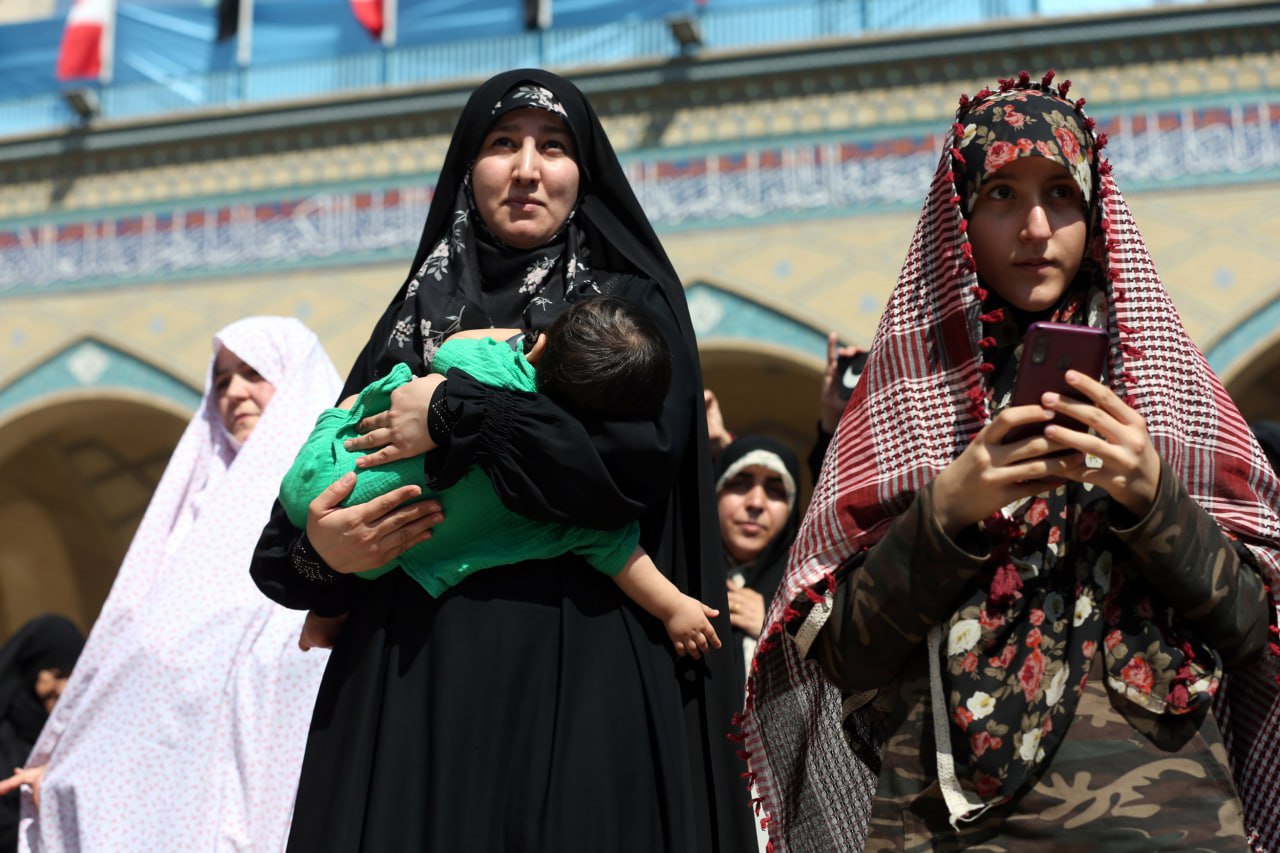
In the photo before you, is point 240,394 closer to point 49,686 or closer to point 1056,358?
point 1056,358

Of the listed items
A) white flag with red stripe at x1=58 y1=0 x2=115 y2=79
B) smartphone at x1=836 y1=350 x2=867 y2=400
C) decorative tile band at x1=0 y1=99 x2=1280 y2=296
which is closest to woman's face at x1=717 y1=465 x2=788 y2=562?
smartphone at x1=836 y1=350 x2=867 y2=400

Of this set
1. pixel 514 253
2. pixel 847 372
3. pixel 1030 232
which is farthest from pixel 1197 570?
pixel 847 372

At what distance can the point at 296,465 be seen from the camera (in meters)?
1.82

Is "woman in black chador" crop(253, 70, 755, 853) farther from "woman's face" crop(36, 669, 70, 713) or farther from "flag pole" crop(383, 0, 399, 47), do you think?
"flag pole" crop(383, 0, 399, 47)

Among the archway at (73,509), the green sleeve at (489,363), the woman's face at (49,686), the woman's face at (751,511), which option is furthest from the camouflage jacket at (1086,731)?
the archway at (73,509)

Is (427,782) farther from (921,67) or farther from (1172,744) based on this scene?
(921,67)

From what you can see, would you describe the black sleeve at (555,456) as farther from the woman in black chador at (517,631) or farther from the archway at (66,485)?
the archway at (66,485)

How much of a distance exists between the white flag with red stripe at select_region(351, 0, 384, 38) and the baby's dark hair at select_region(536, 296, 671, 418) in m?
6.37

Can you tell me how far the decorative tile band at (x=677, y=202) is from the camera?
6.55m

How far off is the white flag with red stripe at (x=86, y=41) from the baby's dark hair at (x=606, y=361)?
689cm

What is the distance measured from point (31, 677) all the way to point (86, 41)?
14.0 ft

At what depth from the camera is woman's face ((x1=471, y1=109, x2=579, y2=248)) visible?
1932 mm

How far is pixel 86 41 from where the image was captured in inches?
312

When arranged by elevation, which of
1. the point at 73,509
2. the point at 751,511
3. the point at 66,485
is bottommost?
the point at 73,509
